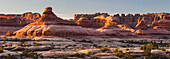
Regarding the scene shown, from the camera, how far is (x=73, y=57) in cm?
1850

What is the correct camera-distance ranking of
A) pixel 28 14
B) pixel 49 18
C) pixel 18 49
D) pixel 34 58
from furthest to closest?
pixel 28 14, pixel 49 18, pixel 18 49, pixel 34 58

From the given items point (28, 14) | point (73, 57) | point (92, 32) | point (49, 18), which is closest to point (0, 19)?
point (28, 14)

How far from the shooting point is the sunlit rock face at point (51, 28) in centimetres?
4697

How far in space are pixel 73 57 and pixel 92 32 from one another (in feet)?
117

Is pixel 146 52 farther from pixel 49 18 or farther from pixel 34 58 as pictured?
pixel 49 18

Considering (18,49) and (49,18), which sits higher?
(49,18)

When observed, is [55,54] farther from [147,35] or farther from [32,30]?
[147,35]

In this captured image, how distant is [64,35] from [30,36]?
7.99 meters

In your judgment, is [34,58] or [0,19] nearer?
[34,58]

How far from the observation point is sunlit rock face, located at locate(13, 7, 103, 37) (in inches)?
1849

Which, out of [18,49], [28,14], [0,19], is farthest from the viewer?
[28,14]

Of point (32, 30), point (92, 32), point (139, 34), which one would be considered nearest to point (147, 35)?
point (139, 34)

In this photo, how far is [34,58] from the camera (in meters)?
17.5

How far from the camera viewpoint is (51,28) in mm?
47656
